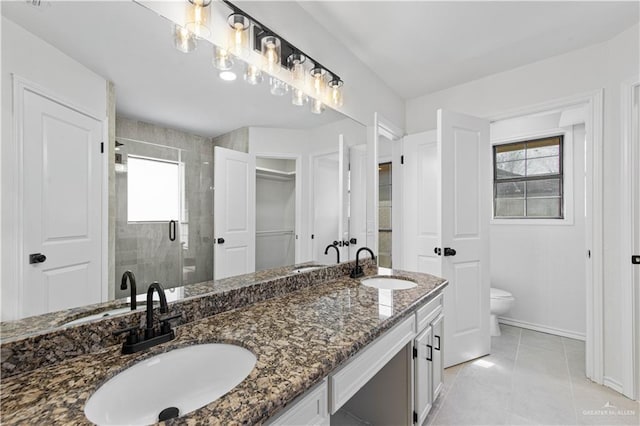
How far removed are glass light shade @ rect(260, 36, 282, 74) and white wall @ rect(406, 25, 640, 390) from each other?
2.04m

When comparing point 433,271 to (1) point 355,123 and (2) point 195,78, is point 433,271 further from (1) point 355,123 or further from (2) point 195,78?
(2) point 195,78

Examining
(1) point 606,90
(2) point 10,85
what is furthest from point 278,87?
(1) point 606,90

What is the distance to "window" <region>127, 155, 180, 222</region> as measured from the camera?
926mm

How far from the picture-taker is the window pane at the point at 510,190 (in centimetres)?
324

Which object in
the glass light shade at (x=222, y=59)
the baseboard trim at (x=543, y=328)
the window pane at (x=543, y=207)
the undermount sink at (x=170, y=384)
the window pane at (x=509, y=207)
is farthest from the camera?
the window pane at (x=509, y=207)

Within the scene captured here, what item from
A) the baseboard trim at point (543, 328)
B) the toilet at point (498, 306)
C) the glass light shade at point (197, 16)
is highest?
the glass light shade at point (197, 16)

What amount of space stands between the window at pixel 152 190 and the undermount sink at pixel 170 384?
0.45 metres

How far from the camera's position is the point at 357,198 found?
218 cm

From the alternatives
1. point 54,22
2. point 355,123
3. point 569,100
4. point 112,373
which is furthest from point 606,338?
point 54,22

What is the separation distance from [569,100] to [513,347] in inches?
84.8

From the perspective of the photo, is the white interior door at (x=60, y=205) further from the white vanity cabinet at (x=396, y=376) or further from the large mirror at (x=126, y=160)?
the white vanity cabinet at (x=396, y=376)

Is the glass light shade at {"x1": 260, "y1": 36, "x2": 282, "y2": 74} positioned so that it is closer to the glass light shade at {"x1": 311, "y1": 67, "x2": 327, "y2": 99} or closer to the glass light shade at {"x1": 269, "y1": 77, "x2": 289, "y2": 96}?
the glass light shade at {"x1": 269, "y1": 77, "x2": 289, "y2": 96}

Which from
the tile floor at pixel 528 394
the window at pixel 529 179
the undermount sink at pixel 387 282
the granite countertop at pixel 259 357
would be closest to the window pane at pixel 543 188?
the window at pixel 529 179

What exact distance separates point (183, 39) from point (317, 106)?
85 centimetres
